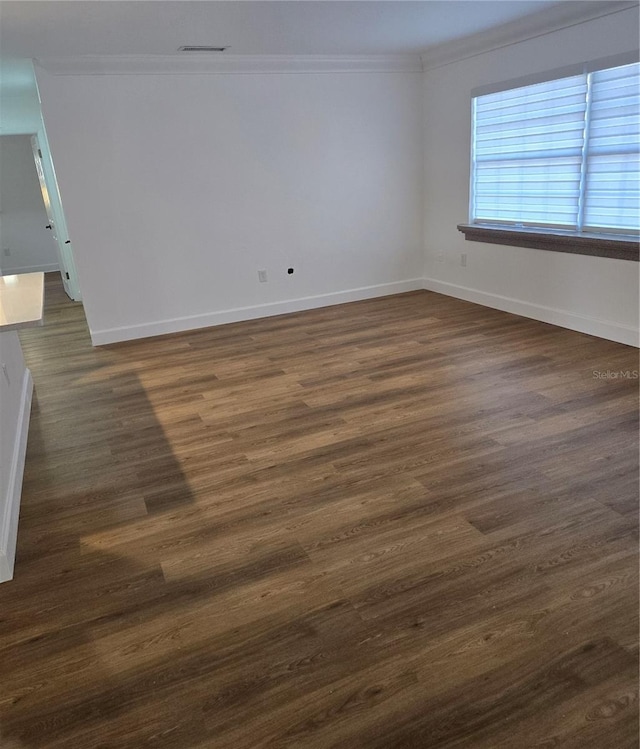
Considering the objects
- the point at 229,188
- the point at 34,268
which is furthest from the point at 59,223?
the point at 34,268

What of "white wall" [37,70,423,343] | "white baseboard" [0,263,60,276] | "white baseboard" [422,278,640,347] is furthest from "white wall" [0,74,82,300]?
"white baseboard" [422,278,640,347]

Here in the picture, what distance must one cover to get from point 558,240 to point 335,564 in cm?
338

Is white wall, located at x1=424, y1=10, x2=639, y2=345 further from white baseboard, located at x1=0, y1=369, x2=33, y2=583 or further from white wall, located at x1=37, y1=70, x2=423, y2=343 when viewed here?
white baseboard, located at x1=0, y1=369, x2=33, y2=583

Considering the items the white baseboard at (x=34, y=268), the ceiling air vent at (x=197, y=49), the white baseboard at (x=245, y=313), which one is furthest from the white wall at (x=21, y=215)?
the ceiling air vent at (x=197, y=49)

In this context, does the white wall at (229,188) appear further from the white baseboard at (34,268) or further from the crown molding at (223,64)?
the white baseboard at (34,268)

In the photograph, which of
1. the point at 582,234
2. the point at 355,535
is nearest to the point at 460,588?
the point at 355,535

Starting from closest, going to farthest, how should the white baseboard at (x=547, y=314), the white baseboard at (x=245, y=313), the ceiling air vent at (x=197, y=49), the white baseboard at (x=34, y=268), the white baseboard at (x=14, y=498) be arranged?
the white baseboard at (x=14, y=498) < the white baseboard at (x=547, y=314) < the ceiling air vent at (x=197, y=49) < the white baseboard at (x=245, y=313) < the white baseboard at (x=34, y=268)

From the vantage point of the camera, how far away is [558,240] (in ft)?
14.1

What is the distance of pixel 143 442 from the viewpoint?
3078mm

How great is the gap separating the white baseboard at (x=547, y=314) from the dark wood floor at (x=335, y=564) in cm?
34

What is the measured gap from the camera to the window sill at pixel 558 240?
12.6ft

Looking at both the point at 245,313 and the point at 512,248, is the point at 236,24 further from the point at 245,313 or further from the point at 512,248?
the point at 512,248

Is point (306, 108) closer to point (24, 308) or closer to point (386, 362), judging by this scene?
point (386, 362)

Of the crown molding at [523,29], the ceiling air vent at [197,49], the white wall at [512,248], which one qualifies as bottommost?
the white wall at [512,248]
